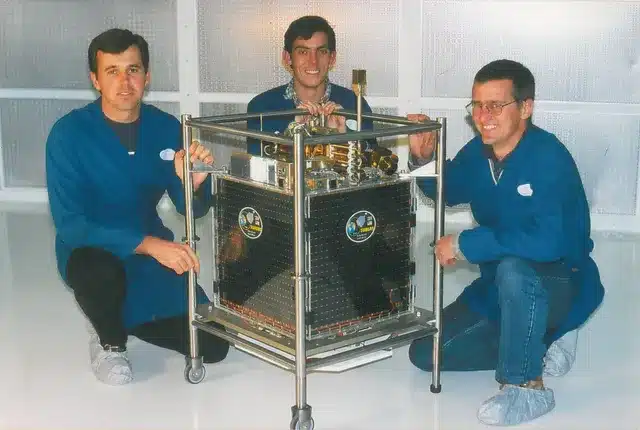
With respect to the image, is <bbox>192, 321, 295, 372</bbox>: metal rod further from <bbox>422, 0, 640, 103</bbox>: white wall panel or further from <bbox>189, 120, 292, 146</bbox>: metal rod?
<bbox>422, 0, 640, 103</bbox>: white wall panel

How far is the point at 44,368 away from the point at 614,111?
332 centimetres

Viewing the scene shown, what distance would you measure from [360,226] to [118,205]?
3.28 feet

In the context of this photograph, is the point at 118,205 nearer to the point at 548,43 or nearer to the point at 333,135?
the point at 333,135

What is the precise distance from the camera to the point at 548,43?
5191 mm

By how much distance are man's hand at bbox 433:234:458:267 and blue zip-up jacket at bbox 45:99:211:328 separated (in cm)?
74

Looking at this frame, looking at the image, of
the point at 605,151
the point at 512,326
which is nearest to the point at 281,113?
the point at 512,326

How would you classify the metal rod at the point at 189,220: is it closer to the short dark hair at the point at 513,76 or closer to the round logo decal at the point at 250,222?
the round logo decal at the point at 250,222

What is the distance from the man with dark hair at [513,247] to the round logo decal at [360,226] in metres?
0.26

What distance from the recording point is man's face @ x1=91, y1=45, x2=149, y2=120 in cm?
316

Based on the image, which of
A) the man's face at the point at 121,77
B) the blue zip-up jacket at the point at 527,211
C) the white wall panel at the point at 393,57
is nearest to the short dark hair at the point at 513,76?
the blue zip-up jacket at the point at 527,211

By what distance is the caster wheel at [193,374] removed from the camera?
10.2ft

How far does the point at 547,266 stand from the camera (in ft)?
9.52

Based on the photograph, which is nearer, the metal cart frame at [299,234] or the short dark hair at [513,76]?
the metal cart frame at [299,234]

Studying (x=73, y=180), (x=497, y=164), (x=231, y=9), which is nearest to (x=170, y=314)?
(x=73, y=180)
